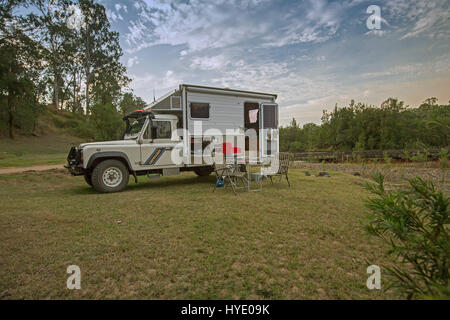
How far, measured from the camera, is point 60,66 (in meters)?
30.8

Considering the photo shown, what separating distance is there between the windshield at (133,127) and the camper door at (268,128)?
3.83m

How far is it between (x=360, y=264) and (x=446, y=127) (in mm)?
1891

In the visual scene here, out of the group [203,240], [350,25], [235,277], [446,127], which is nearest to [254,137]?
[350,25]

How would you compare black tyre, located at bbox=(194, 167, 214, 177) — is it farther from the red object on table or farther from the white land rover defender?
the red object on table

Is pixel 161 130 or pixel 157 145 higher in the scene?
pixel 161 130

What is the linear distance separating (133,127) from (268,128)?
14.3 ft

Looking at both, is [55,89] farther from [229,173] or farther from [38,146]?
[229,173]

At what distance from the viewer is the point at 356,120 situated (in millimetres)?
30422

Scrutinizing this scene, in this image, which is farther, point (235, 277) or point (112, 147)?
point (112, 147)

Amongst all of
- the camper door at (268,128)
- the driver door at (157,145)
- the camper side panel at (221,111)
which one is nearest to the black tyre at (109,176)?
the driver door at (157,145)

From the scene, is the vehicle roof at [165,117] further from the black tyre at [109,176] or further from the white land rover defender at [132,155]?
the black tyre at [109,176]

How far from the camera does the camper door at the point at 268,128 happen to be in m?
7.71

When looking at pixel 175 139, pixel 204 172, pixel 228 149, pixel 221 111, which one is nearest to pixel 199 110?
pixel 221 111
